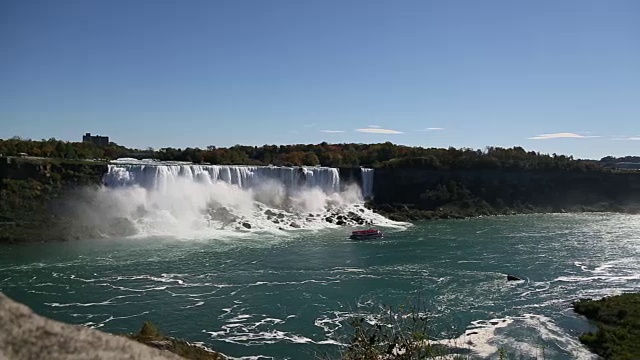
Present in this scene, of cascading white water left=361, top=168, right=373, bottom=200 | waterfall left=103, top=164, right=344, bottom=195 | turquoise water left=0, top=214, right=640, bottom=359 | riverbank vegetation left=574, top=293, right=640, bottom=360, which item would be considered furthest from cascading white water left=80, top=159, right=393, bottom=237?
riverbank vegetation left=574, top=293, right=640, bottom=360

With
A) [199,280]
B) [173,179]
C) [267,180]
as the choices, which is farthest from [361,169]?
[199,280]

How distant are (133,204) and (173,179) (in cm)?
355

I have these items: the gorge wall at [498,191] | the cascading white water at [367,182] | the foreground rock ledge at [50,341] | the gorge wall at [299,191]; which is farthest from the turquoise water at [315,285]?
the cascading white water at [367,182]

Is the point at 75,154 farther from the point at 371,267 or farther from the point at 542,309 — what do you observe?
the point at 542,309

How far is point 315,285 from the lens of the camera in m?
20.2

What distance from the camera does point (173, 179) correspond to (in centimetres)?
3700

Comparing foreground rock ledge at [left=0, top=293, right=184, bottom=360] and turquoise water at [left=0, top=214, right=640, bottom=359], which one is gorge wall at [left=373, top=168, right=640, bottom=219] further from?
foreground rock ledge at [left=0, top=293, right=184, bottom=360]

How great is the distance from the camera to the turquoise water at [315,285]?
1473 cm

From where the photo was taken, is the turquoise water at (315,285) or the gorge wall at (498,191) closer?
the turquoise water at (315,285)

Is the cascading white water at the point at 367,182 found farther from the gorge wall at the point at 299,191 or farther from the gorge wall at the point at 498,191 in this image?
the gorge wall at the point at 498,191

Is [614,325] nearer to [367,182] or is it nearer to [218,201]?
[218,201]

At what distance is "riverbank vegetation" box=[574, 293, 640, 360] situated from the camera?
13.4 m

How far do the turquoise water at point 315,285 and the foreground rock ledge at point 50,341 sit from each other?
7259mm

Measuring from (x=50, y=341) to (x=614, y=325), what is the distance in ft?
56.6
